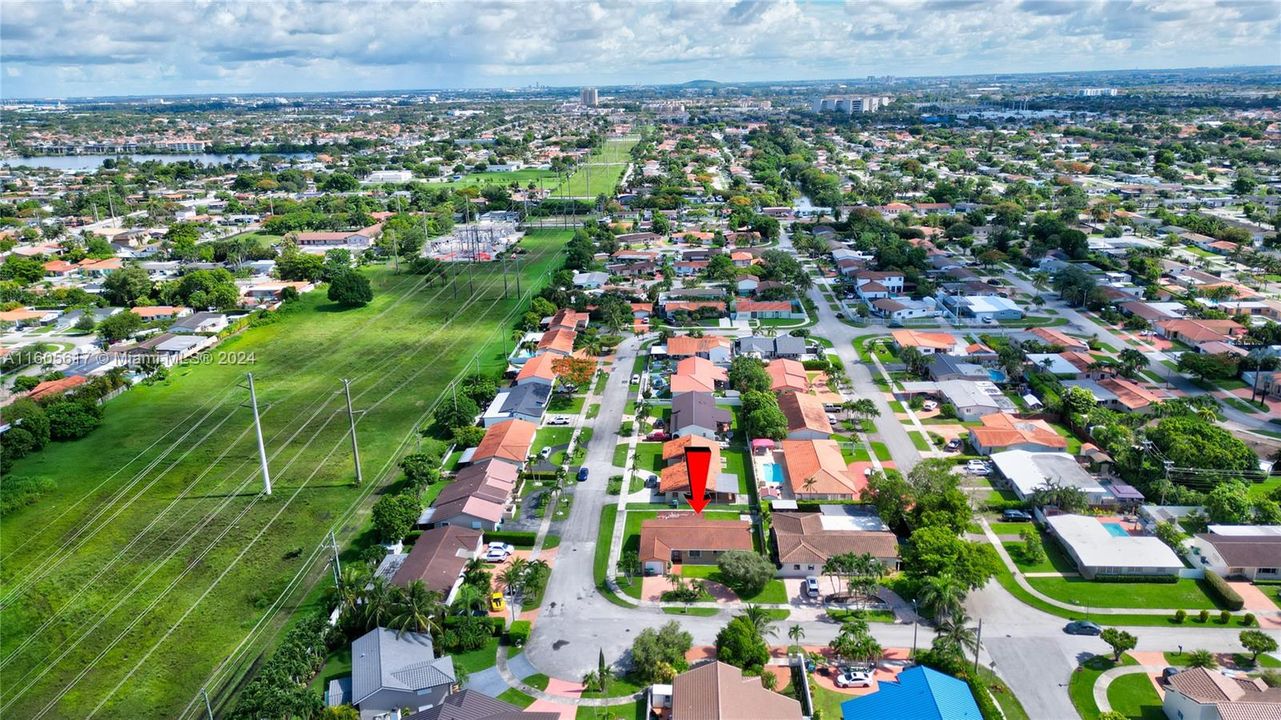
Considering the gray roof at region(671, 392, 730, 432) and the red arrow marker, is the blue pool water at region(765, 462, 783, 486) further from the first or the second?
the gray roof at region(671, 392, 730, 432)

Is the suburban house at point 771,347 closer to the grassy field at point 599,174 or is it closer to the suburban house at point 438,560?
the suburban house at point 438,560

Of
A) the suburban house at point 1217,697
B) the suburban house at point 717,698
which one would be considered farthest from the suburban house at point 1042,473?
the suburban house at point 717,698

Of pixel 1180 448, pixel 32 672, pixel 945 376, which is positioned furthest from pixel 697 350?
pixel 32 672

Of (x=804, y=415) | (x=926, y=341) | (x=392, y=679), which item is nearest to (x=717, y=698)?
(x=392, y=679)

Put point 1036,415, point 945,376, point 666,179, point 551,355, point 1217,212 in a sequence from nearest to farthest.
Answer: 1. point 1036,415
2. point 945,376
3. point 551,355
4. point 1217,212
5. point 666,179

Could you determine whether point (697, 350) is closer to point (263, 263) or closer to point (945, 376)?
point (945, 376)

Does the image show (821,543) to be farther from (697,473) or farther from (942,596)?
(697,473)

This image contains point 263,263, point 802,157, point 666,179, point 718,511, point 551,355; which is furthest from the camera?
point 802,157
